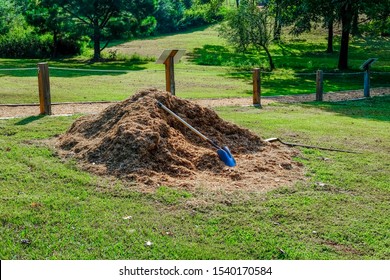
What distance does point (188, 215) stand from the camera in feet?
20.4

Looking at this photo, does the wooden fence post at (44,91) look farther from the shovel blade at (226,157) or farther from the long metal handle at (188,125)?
the shovel blade at (226,157)

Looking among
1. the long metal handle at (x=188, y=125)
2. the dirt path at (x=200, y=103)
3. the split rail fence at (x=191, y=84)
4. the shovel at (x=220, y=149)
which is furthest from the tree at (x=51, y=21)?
the shovel at (x=220, y=149)

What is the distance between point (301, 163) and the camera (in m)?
8.59

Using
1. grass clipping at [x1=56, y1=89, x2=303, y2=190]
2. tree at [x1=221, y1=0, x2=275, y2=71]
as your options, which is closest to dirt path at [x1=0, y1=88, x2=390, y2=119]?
grass clipping at [x1=56, y1=89, x2=303, y2=190]

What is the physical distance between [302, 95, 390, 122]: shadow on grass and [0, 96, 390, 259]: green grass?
18.9 feet

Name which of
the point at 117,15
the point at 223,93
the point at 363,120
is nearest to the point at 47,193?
the point at 363,120

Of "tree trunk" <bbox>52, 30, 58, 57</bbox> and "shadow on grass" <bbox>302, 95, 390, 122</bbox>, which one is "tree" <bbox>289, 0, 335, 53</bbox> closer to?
"shadow on grass" <bbox>302, 95, 390, 122</bbox>

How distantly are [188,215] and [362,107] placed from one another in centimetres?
1162

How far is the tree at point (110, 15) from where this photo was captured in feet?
105

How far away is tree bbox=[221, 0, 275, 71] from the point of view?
27078mm

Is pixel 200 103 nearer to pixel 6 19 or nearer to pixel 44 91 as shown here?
pixel 44 91

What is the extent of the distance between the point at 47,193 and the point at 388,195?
4330 millimetres

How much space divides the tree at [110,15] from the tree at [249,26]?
23.9 ft

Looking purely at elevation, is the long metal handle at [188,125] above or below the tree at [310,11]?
below
